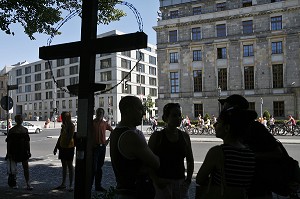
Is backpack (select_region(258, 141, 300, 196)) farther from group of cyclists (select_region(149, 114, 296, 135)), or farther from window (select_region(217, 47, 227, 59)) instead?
window (select_region(217, 47, 227, 59))

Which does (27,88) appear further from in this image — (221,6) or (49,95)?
(221,6)

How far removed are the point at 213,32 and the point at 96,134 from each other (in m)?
36.3

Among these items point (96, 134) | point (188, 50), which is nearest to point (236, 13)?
point (188, 50)

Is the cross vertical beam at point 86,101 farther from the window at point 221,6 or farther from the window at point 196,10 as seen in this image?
the window at point 196,10

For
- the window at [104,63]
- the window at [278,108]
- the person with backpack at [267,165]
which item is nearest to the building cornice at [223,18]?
the window at [278,108]

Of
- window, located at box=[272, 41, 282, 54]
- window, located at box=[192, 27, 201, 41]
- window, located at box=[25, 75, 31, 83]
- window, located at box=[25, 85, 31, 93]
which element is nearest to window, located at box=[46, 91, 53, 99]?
Answer: window, located at box=[25, 75, 31, 83]

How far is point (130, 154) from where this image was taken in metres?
2.39

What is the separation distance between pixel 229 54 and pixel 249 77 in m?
4.00

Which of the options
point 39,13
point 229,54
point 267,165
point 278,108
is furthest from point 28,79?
point 267,165

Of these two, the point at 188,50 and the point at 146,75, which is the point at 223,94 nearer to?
the point at 188,50

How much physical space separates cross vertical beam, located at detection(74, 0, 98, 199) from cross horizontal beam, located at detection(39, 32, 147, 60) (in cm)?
9

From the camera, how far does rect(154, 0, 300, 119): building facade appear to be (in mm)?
36375

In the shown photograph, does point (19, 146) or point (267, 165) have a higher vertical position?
point (267, 165)

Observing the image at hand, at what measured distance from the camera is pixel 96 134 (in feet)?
22.6
